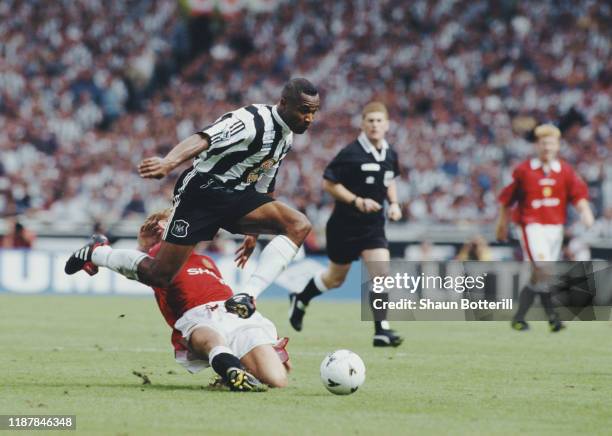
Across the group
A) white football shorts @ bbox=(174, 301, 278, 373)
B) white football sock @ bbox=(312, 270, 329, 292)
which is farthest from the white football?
white football sock @ bbox=(312, 270, 329, 292)

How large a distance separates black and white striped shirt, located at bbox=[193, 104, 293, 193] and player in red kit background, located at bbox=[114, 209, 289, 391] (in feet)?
2.34

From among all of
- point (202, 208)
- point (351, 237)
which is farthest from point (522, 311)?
point (202, 208)

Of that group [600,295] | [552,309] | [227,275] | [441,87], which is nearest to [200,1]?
[441,87]

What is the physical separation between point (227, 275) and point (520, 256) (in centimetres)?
498

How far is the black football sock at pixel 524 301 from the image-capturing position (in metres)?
13.8

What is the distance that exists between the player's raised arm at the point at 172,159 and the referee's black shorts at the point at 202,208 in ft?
2.23

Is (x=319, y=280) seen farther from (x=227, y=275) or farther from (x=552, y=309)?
(x=227, y=275)

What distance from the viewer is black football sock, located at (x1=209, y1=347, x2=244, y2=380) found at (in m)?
7.47

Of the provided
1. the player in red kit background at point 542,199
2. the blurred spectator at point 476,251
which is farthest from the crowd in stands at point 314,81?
the player in red kit background at point 542,199

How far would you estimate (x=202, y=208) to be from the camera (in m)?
8.43

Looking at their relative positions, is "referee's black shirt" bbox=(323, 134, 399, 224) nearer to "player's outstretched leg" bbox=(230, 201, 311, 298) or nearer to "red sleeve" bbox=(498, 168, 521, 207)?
"red sleeve" bbox=(498, 168, 521, 207)

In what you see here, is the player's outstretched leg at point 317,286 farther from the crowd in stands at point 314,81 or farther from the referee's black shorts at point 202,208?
the crowd in stands at point 314,81

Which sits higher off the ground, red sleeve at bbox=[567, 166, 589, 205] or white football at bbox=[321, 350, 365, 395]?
red sleeve at bbox=[567, 166, 589, 205]

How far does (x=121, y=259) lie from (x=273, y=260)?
1.12 meters
